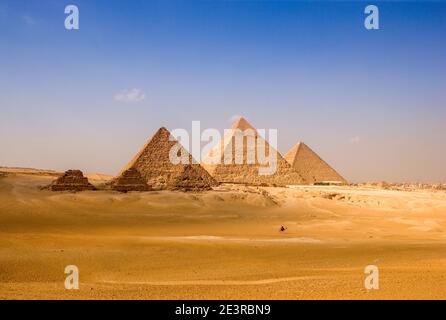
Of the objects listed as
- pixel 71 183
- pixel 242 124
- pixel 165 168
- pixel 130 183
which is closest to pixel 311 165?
pixel 242 124

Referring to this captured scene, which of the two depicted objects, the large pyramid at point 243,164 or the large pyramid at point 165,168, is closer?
the large pyramid at point 165,168

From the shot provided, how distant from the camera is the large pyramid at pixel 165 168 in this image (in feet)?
104

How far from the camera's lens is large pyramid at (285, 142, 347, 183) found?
6844 centimetres

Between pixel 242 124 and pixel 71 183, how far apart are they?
35625 millimetres

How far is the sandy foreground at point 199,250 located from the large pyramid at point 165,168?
611 centimetres

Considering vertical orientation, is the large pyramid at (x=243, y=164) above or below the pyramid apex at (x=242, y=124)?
below

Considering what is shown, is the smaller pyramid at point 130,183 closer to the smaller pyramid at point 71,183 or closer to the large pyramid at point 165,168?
the smaller pyramid at point 71,183

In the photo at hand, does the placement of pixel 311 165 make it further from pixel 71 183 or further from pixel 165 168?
pixel 71 183

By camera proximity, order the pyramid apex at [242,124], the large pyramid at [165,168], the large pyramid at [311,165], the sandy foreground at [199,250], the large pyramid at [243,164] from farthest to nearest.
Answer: the large pyramid at [311,165] < the pyramid apex at [242,124] < the large pyramid at [243,164] < the large pyramid at [165,168] < the sandy foreground at [199,250]

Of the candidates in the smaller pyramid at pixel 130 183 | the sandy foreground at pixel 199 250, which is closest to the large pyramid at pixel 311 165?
the smaller pyramid at pixel 130 183

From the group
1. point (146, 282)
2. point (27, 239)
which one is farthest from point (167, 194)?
point (146, 282)

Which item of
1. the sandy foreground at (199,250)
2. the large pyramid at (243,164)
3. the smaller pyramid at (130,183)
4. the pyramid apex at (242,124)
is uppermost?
the pyramid apex at (242,124)
